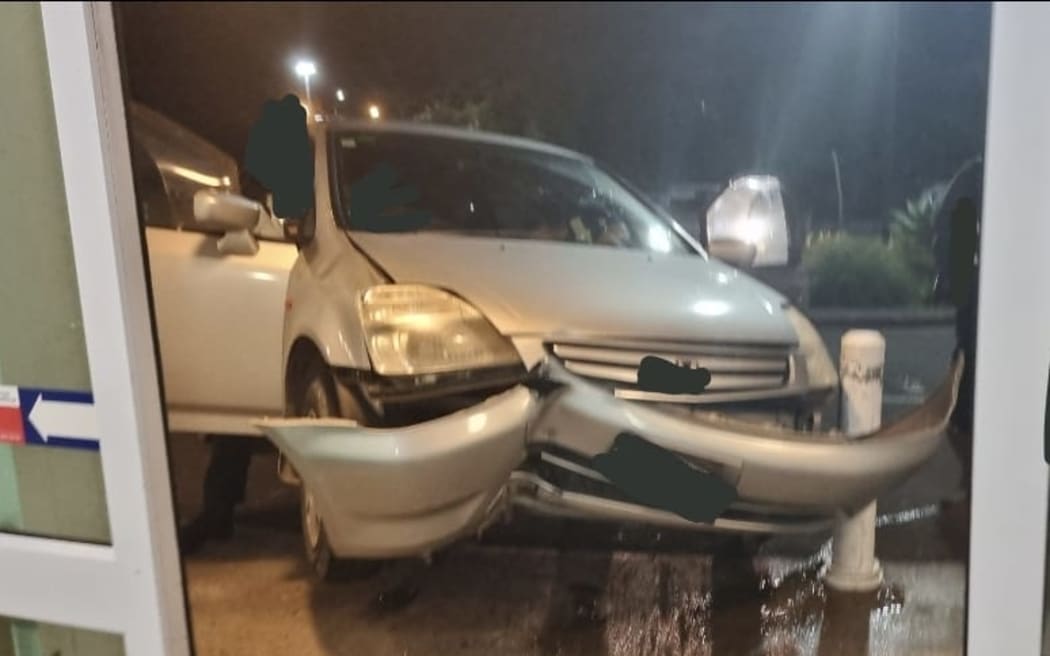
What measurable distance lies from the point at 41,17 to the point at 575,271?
0.72 meters

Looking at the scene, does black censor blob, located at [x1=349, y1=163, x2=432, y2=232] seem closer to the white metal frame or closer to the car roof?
the car roof

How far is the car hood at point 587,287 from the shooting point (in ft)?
3.58

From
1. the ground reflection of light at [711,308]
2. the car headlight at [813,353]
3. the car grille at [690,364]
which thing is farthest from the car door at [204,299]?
the car headlight at [813,353]

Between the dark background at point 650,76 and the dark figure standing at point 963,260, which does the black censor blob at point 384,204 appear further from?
the dark figure standing at point 963,260

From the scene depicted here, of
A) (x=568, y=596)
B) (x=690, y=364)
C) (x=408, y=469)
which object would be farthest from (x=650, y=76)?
(x=568, y=596)

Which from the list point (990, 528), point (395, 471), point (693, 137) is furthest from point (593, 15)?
point (990, 528)

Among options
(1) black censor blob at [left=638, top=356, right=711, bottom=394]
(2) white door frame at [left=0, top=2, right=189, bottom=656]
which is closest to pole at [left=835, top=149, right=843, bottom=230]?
(1) black censor blob at [left=638, top=356, right=711, bottom=394]

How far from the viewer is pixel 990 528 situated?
1.06m

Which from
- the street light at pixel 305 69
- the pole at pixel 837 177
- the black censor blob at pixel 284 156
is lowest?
the pole at pixel 837 177

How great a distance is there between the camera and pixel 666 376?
3.60ft

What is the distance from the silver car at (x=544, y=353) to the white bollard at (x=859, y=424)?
0.02m

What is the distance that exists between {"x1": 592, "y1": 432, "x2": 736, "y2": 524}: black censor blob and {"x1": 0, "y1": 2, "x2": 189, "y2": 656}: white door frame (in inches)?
23.3

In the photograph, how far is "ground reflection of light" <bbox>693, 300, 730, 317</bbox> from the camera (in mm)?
1095

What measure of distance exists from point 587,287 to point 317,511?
1.51ft
